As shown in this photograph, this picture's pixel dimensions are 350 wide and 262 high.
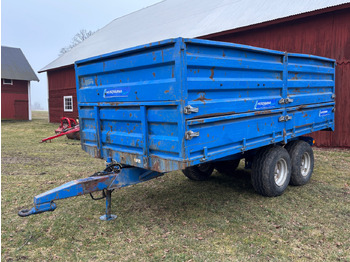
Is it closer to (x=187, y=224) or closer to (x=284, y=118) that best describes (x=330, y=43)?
(x=284, y=118)

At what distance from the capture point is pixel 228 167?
20.8 ft

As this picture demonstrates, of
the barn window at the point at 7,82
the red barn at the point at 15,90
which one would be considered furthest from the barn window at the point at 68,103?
the barn window at the point at 7,82

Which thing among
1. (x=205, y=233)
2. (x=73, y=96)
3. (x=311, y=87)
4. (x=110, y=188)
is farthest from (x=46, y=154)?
(x=73, y=96)

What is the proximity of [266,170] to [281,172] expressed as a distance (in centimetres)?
60

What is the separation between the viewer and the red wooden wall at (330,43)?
8.94 meters

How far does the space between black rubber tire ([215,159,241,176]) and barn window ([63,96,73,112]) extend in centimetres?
1824

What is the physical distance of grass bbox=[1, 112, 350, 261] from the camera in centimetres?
337

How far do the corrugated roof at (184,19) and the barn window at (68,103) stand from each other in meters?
2.55

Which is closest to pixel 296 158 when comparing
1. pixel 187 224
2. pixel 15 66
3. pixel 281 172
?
pixel 281 172

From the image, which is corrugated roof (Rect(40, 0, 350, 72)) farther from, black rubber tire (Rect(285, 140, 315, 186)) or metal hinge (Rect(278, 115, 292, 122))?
metal hinge (Rect(278, 115, 292, 122))

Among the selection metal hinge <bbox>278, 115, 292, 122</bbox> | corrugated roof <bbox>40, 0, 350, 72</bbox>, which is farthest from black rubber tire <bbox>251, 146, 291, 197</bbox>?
corrugated roof <bbox>40, 0, 350, 72</bbox>

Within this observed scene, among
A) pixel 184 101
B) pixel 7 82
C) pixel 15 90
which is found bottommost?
pixel 184 101

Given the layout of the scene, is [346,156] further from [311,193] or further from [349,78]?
[311,193]

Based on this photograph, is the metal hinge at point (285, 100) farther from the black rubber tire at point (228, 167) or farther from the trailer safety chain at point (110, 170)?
the trailer safety chain at point (110, 170)
